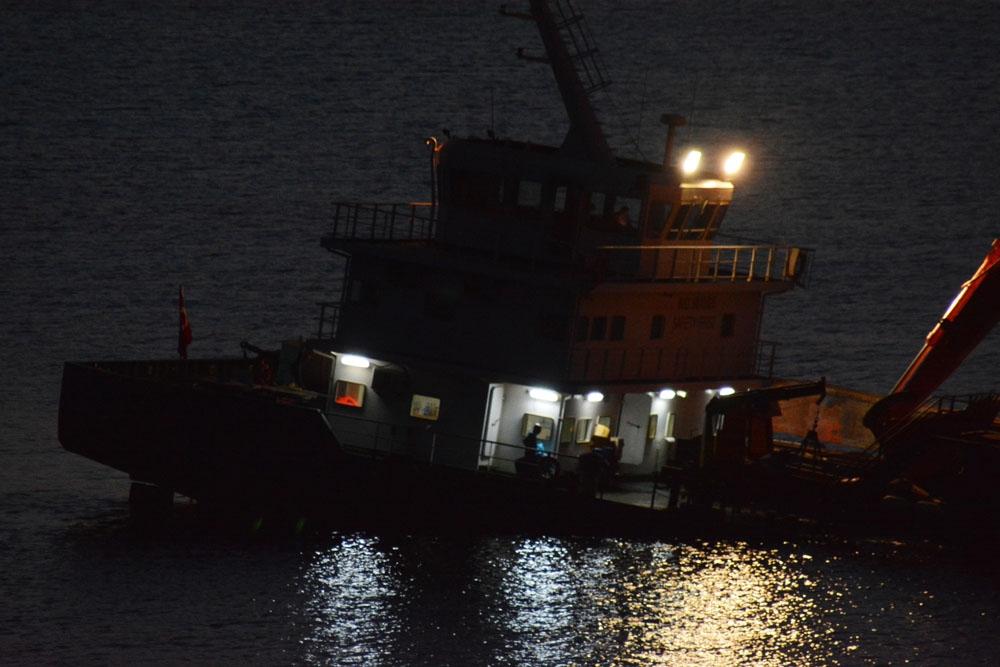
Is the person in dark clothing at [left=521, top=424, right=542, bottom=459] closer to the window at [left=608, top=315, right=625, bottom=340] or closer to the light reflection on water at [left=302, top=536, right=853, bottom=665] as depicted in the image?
the light reflection on water at [left=302, top=536, right=853, bottom=665]

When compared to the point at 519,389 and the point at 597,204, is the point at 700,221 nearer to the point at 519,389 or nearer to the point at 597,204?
the point at 597,204

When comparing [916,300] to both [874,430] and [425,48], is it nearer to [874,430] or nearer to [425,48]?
[874,430]

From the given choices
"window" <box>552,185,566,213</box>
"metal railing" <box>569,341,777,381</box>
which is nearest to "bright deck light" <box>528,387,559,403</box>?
"metal railing" <box>569,341,777,381</box>

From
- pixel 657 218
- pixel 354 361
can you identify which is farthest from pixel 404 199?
pixel 657 218

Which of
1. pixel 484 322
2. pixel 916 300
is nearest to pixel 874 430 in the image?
pixel 484 322

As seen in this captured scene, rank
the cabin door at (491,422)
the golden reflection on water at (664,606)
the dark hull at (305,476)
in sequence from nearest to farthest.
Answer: the golden reflection on water at (664,606) < the dark hull at (305,476) < the cabin door at (491,422)

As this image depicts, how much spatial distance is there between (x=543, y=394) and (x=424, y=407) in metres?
2.45

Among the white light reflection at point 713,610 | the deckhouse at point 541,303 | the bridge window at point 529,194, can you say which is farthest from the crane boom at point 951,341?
the bridge window at point 529,194

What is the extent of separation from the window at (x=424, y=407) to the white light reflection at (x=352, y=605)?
8.93 ft

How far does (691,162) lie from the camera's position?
45969mm

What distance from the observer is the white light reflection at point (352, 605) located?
3822 centimetres

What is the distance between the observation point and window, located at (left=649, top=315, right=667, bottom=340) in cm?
4509

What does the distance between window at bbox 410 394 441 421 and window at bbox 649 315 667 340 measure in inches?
190

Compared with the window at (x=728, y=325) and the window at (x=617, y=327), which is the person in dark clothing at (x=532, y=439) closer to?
the window at (x=617, y=327)
